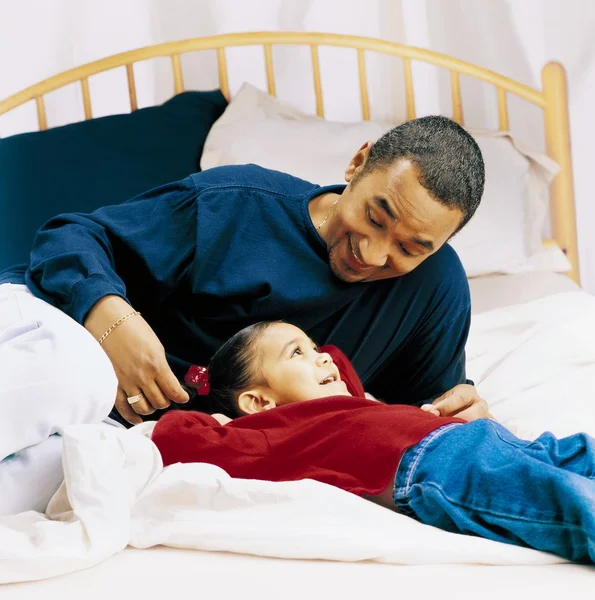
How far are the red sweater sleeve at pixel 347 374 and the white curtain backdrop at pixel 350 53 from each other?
56.3 inches

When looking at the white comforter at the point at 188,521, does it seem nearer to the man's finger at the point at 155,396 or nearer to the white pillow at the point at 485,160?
the man's finger at the point at 155,396

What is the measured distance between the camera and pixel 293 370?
1354 millimetres

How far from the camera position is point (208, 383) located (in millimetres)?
1420

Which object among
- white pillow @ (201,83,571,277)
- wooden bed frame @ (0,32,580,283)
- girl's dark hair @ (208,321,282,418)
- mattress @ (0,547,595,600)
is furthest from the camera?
wooden bed frame @ (0,32,580,283)

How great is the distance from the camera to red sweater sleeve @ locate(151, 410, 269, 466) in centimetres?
112

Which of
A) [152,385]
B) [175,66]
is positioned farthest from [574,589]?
[175,66]

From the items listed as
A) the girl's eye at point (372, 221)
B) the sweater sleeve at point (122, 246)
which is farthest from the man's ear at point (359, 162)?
the sweater sleeve at point (122, 246)

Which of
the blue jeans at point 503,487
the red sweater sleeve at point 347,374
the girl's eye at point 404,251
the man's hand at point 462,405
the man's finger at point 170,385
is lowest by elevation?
the man's hand at point 462,405

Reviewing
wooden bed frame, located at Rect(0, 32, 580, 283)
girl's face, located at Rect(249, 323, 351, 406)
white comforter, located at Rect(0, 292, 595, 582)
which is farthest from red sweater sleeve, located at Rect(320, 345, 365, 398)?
wooden bed frame, located at Rect(0, 32, 580, 283)

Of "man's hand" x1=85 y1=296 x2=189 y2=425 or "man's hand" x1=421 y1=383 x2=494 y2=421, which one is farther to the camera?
"man's hand" x1=421 y1=383 x2=494 y2=421

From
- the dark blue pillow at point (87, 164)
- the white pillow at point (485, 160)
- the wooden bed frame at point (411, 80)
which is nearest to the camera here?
the dark blue pillow at point (87, 164)

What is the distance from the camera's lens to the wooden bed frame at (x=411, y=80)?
2.60 meters

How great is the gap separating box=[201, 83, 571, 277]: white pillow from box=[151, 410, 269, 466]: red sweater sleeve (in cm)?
130

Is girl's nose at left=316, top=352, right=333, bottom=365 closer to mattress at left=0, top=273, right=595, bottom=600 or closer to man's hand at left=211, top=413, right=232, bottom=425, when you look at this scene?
man's hand at left=211, top=413, right=232, bottom=425
